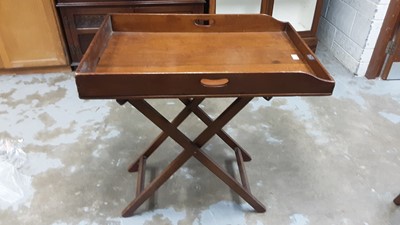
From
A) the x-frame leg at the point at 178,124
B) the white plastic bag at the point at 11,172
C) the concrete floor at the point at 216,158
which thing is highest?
the x-frame leg at the point at 178,124

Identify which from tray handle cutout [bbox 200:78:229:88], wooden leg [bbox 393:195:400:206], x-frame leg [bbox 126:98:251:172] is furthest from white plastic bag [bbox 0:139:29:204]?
wooden leg [bbox 393:195:400:206]

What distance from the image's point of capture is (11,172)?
1646mm

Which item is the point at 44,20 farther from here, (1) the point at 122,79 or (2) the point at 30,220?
→ (1) the point at 122,79

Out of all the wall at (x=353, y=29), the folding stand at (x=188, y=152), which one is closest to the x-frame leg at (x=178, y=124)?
the folding stand at (x=188, y=152)

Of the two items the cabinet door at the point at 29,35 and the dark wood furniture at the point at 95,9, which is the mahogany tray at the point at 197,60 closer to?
the dark wood furniture at the point at 95,9

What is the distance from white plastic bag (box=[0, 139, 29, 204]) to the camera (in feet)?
5.11

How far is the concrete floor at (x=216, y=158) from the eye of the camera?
1.50 m

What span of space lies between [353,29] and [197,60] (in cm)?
203

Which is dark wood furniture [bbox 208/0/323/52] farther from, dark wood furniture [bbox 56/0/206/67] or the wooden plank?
the wooden plank

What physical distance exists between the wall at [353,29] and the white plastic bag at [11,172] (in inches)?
102

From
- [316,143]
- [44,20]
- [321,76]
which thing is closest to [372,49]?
[316,143]

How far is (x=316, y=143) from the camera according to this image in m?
1.94

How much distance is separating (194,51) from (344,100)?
5.08 feet

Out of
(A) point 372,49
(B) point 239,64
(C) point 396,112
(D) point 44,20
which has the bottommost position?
(C) point 396,112
